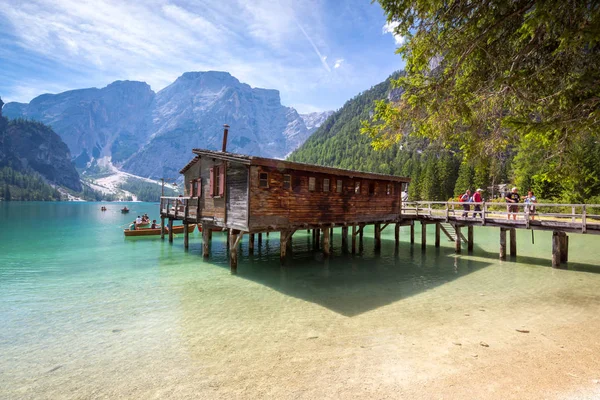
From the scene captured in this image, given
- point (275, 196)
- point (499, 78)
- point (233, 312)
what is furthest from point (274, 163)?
point (499, 78)

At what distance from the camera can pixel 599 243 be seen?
2945 centimetres

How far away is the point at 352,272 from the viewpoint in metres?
18.6

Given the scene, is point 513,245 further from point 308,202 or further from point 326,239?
point 308,202

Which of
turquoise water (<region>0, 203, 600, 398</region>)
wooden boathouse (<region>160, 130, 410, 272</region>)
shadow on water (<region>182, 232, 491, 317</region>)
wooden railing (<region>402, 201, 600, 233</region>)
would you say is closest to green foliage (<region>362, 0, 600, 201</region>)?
turquoise water (<region>0, 203, 600, 398</region>)

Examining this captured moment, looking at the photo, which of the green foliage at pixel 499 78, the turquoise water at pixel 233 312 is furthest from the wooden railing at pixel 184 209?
the green foliage at pixel 499 78

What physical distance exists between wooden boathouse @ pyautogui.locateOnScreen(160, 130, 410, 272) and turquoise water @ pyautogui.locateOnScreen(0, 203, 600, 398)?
2734mm

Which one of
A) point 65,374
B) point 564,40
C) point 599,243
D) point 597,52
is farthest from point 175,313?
point 599,243

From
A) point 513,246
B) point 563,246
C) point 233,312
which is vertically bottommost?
point 233,312

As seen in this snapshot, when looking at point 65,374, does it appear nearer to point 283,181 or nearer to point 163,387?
point 163,387

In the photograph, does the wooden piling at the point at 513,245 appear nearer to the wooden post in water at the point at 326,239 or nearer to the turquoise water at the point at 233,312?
the turquoise water at the point at 233,312

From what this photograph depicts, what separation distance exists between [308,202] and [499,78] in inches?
525

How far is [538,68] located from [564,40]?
186 cm

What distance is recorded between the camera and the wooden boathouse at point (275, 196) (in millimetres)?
17562

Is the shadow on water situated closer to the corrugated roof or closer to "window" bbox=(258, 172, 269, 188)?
"window" bbox=(258, 172, 269, 188)
